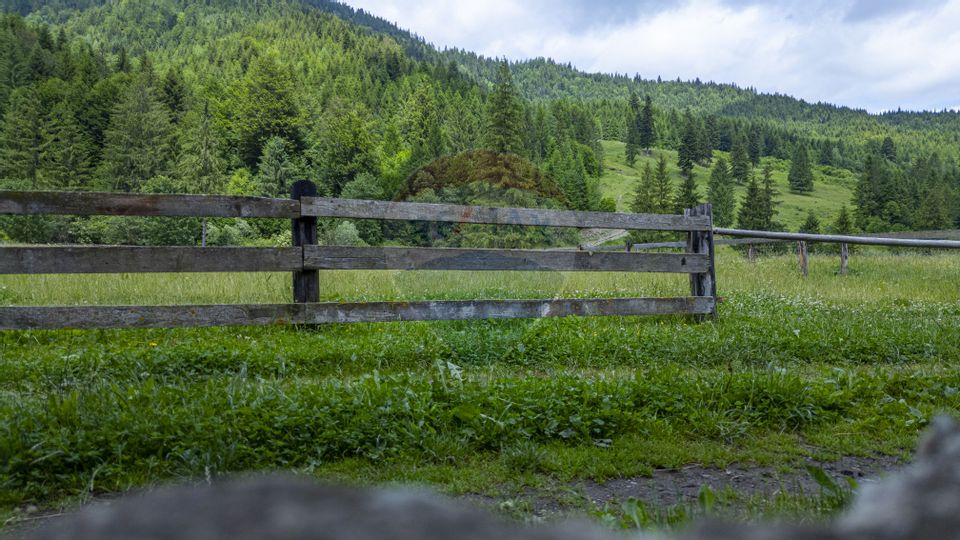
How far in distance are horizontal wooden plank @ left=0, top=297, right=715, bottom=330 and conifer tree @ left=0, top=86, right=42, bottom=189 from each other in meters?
80.5

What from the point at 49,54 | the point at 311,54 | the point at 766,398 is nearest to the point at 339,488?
the point at 766,398

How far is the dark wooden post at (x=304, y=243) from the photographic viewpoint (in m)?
6.45

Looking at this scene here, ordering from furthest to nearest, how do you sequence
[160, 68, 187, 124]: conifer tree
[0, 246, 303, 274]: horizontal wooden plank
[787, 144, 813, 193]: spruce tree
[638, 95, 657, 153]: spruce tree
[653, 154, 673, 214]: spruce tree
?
[638, 95, 657, 153]: spruce tree → [787, 144, 813, 193]: spruce tree → [160, 68, 187, 124]: conifer tree → [653, 154, 673, 214]: spruce tree → [0, 246, 303, 274]: horizontal wooden plank

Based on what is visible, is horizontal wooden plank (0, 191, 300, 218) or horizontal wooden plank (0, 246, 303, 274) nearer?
horizontal wooden plank (0, 246, 303, 274)

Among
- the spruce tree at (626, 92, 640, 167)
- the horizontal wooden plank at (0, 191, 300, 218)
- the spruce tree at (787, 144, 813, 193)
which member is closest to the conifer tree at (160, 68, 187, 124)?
the spruce tree at (626, 92, 640, 167)

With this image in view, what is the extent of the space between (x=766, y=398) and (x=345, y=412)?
2.76 m

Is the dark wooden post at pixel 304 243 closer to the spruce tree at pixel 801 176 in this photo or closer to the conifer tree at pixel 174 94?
the conifer tree at pixel 174 94

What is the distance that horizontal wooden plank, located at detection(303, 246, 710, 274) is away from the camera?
6473 millimetres

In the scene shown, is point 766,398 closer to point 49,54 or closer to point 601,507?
point 601,507

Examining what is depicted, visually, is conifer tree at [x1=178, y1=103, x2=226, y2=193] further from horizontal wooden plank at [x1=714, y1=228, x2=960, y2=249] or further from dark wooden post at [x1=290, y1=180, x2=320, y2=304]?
horizontal wooden plank at [x1=714, y1=228, x2=960, y2=249]

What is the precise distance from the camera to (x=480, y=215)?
690cm

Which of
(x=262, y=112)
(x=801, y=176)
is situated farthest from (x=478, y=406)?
(x=801, y=176)

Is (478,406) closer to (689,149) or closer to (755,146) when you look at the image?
(689,149)

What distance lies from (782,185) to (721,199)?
38.9 meters
